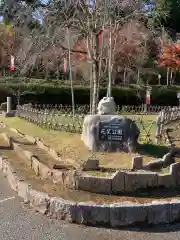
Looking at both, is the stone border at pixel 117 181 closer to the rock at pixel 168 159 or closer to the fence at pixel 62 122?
the rock at pixel 168 159

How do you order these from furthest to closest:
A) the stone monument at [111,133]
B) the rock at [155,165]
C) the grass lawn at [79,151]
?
1. the stone monument at [111,133]
2. the grass lawn at [79,151]
3. the rock at [155,165]

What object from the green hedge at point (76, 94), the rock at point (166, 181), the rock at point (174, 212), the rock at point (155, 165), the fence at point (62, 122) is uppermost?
the green hedge at point (76, 94)

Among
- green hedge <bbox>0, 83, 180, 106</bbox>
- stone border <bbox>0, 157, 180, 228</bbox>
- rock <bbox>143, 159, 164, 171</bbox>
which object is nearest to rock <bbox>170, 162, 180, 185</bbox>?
rock <bbox>143, 159, 164, 171</bbox>

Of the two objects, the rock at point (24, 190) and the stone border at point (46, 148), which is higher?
the stone border at point (46, 148)

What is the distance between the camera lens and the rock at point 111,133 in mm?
9648

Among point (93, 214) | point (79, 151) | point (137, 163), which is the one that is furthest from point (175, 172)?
point (79, 151)

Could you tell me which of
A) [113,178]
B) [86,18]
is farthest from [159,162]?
[86,18]

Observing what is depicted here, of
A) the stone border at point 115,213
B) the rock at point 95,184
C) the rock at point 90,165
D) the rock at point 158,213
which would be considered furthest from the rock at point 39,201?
the rock at point 90,165

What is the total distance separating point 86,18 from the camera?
18328 millimetres

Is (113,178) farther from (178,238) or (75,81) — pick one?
(75,81)

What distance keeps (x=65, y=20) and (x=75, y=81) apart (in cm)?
1130

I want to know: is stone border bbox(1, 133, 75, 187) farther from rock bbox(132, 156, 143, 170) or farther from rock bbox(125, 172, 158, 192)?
rock bbox(132, 156, 143, 170)

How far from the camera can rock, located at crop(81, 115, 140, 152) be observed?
380 inches

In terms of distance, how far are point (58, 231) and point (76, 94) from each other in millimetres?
22524
